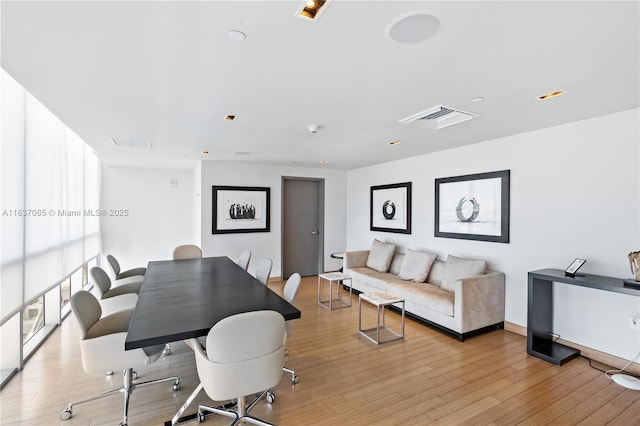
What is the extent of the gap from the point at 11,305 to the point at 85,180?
128 inches

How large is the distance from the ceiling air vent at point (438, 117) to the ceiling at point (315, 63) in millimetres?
122

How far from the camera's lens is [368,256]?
5730mm

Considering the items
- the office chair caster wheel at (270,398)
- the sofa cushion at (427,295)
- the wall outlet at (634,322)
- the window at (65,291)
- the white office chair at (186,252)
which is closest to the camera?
the office chair caster wheel at (270,398)

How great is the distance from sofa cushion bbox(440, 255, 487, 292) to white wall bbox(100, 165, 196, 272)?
5.73 m

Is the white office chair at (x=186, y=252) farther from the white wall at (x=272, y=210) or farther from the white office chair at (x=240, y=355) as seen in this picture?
the white office chair at (x=240, y=355)

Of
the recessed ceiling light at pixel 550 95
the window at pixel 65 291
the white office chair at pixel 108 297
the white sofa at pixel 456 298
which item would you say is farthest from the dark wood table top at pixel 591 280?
the window at pixel 65 291

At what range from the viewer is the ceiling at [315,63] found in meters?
1.43

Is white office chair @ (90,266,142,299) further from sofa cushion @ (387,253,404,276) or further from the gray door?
sofa cushion @ (387,253,404,276)

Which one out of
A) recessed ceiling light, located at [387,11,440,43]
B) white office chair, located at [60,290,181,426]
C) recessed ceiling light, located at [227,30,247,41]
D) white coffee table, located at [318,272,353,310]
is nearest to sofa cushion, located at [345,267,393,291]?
white coffee table, located at [318,272,353,310]

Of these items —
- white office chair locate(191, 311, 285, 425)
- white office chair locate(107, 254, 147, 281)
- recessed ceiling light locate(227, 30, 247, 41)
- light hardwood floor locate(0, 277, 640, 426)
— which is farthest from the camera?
white office chair locate(107, 254, 147, 281)

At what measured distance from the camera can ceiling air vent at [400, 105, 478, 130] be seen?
9.17 ft

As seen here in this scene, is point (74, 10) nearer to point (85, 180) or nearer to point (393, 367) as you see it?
point (393, 367)

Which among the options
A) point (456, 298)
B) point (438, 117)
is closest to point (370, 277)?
point (456, 298)

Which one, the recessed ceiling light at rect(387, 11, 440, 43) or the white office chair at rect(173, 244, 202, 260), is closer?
the recessed ceiling light at rect(387, 11, 440, 43)
